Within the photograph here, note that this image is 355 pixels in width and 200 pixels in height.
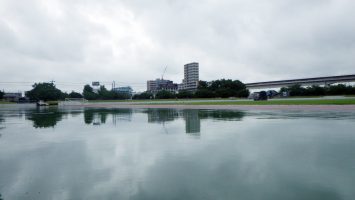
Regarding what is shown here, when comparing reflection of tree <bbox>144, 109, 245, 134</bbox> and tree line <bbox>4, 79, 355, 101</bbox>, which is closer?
reflection of tree <bbox>144, 109, 245, 134</bbox>

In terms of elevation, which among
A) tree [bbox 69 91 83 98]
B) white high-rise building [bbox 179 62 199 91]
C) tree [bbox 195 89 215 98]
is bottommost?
tree [bbox 195 89 215 98]

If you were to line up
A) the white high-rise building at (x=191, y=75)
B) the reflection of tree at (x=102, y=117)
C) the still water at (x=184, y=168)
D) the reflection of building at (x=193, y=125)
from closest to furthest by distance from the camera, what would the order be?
1. the still water at (x=184, y=168)
2. the reflection of building at (x=193, y=125)
3. the reflection of tree at (x=102, y=117)
4. the white high-rise building at (x=191, y=75)

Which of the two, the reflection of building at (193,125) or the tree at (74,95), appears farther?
the tree at (74,95)

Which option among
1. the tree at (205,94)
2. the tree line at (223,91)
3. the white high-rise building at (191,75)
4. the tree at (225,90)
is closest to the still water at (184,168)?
the tree line at (223,91)

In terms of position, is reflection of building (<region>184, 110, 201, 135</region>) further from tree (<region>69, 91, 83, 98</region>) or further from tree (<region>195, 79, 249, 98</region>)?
tree (<region>69, 91, 83, 98</region>)

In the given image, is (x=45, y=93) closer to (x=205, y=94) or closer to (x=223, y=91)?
(x=205, y=94)

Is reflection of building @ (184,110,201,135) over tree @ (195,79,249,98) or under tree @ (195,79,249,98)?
under

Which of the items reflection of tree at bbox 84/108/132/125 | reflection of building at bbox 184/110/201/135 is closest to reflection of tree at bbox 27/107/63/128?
reflection of tree at bbox 84/108/132/125

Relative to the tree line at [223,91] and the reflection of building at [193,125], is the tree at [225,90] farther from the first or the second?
the reflection of building at [193,125]

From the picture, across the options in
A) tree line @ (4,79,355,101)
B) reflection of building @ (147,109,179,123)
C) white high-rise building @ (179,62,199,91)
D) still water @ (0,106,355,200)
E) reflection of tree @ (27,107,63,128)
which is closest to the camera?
still water @ (0,106,355,200)

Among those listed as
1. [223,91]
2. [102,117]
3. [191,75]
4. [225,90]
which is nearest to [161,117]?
[102,117]

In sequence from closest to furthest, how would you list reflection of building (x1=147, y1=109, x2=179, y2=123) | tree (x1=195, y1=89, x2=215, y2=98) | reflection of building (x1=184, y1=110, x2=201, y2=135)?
reflection of building (x1=184, y1=110, x2=201, y2=135), reflection of building (x1=147, y1=109, x2=179, y2=123), tree (x1=195, y1=89, x2=215, y2=98)

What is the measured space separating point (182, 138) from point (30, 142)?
517cm

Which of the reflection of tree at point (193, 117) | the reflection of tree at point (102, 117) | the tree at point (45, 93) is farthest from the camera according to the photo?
the tree at point (45, 93)
